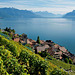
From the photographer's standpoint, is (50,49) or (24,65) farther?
(50,49)

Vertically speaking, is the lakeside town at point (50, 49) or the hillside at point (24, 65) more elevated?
the hillside at point (24, 65)

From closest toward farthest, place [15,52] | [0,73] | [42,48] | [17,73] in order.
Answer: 1. [0,73]
2. [17,73]
3. [15,52]
4. [42,48]

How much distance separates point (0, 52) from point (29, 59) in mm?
3993

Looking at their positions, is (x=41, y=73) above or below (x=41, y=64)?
below

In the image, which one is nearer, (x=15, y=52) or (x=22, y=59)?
(x=22, y=59)

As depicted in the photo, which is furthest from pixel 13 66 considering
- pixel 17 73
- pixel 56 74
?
pixel 56 74

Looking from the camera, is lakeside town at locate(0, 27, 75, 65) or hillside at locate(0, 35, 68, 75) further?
lakeside town at locate(0, 27, 75, 65)

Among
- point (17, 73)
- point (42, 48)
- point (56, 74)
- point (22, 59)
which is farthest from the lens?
point (42, 48)

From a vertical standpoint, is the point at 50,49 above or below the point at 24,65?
below

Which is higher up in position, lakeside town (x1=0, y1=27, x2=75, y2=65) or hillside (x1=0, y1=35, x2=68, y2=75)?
hillside (x1=0, y1=35, x2=68, y2=75)

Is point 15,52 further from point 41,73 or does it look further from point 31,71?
point 41,73

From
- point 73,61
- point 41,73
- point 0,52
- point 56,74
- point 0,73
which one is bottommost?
point 73,61

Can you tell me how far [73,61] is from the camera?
35625mm

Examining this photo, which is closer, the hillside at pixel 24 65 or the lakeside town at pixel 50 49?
the hillside at pixel 24 65
